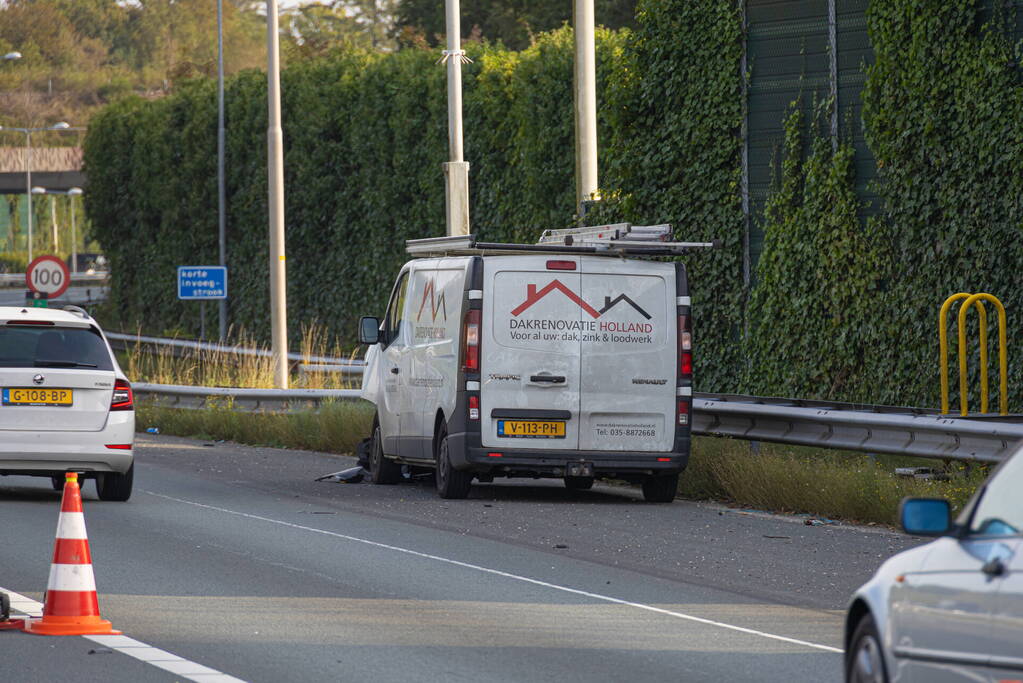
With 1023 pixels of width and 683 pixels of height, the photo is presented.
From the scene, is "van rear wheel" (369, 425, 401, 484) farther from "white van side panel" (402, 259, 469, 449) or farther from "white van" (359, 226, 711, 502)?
"white van" (359, 226, 711, 502)

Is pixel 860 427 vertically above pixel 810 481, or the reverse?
pixel 860 427

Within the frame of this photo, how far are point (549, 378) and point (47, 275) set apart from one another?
18.0 m

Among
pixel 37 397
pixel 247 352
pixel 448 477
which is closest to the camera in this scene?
pixel 37 397

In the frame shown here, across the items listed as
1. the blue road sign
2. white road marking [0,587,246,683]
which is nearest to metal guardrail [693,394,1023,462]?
white road marking [0,587,246,683]

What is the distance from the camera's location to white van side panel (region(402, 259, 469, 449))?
56.2 feet

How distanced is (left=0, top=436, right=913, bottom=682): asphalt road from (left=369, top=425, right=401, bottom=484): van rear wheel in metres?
0.70

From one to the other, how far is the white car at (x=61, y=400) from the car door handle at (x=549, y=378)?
3.52m

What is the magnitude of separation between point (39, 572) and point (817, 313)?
11612mm

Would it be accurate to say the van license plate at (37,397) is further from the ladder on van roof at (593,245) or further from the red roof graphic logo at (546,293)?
the red roof graphic logo at (546,293)

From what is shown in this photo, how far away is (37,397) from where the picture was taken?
16578 mm

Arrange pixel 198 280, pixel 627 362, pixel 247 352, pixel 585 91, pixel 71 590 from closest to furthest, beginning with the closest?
pixel 71 590 < pixel 627 362 < pixel 585 91 < pixel 247 352 < pixel 198 280

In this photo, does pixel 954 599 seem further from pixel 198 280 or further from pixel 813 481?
pixel 198 280

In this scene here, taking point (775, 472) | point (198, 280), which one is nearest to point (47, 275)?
point (198, 280)

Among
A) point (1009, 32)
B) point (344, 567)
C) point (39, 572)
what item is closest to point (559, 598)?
point (344, 567)
